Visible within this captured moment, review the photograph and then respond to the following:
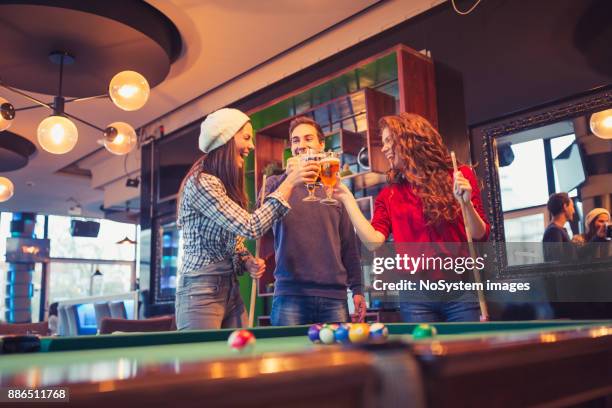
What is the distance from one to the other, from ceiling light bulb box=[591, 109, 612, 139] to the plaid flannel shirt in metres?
1.86

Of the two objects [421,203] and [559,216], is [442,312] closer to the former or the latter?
[421,203]

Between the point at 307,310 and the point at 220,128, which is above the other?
the point at 220,128

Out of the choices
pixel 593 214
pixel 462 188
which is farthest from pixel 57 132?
pixel 593 214

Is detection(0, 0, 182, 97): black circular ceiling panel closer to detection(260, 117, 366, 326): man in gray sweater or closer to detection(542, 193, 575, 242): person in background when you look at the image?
detection(260, 117, 366, 326): man in gray sweater

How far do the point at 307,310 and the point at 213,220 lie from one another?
61 cm

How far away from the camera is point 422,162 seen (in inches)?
96.7

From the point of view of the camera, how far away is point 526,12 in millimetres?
3438

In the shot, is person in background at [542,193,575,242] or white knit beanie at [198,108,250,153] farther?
person in background at [542,193,575,242]

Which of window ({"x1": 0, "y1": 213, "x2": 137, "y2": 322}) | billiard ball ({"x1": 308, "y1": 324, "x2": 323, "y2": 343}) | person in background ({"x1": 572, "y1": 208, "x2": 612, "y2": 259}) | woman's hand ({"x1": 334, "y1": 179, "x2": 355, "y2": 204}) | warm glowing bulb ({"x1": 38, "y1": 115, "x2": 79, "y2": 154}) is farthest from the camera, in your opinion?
window ({"x1": 0, "y1": 213, "x2": 137, "y2": 322})

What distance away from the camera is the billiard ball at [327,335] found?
4.22 ft

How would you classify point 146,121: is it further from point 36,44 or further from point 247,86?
point 36,44

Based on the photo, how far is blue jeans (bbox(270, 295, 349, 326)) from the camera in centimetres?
251

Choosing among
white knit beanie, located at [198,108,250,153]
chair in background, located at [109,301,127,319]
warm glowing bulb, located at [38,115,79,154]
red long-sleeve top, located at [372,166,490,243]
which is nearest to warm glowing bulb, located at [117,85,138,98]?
warm glowing bulb, located at [38,115,79,154]

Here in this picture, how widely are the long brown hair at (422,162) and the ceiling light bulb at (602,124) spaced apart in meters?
1.08
